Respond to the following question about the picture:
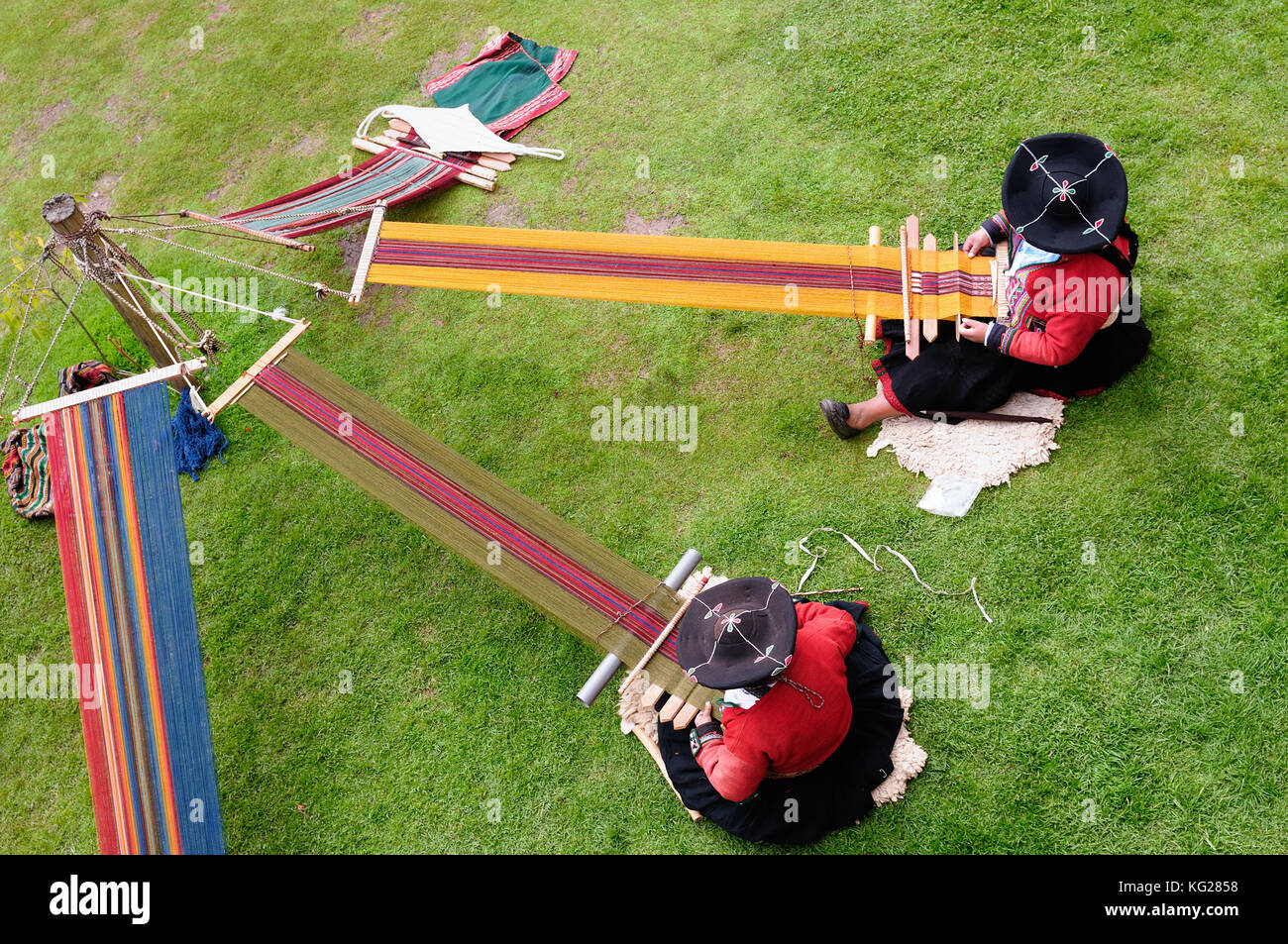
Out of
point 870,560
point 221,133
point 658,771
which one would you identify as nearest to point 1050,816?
point 870,560

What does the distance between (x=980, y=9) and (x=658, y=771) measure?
609cm

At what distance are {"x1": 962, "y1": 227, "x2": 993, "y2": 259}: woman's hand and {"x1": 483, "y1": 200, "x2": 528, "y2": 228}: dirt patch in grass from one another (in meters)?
3.33

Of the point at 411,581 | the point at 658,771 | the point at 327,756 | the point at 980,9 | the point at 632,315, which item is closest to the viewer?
the point at 658,771

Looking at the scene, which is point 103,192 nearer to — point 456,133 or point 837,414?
point 456,133

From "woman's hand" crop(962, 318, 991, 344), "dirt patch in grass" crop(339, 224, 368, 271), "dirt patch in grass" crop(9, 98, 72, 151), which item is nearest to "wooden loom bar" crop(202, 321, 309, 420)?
"dirt patch in grass" crop(339, 224, 368, 271)

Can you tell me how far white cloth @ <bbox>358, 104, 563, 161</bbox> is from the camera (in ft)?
24.1

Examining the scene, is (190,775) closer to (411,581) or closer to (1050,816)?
(411,581)

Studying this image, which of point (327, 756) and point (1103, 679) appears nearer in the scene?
point (1103, 679)

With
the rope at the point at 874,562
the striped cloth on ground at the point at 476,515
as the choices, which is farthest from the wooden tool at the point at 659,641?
the rope at the point at 874,562

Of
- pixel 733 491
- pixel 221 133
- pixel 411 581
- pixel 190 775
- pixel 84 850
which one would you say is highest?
pixel 221 133

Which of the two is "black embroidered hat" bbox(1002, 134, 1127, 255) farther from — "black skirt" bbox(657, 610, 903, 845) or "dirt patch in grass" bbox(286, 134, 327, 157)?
"dirt patch in grass" bbox(286, 134, 327, 157)

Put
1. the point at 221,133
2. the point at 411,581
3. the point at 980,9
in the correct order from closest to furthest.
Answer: the point at 411,581 → the point at 980,9 → the point at 221,133

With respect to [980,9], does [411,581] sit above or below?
below

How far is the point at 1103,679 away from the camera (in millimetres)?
4875
